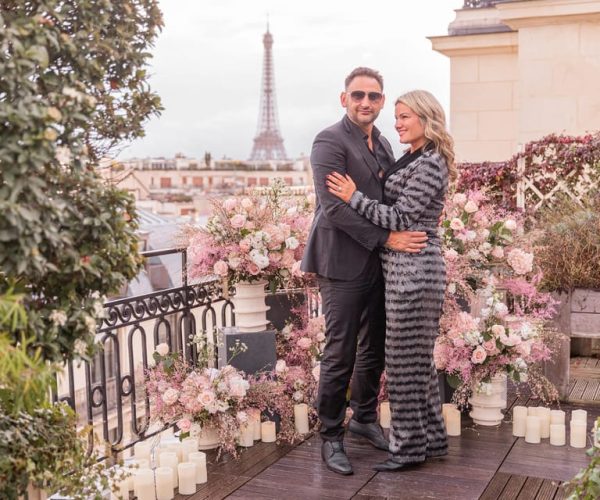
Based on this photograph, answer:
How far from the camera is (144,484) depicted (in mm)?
3477

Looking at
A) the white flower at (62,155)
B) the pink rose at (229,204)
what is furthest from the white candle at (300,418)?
the white flower at (62,155)

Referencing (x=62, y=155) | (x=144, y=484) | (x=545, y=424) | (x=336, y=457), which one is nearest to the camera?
(x=62, y=155)

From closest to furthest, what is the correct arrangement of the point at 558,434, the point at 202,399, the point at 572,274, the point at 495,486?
the point at 495,486
the point at 202,399
the point at 558,434
the point at 572,274

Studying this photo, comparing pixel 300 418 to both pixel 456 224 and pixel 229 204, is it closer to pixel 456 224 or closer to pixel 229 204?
pixel 229 204

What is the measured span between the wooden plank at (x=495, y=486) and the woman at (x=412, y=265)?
0.35 m

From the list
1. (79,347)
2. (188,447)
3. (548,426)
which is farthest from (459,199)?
(79,347)

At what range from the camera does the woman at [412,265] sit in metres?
3.56

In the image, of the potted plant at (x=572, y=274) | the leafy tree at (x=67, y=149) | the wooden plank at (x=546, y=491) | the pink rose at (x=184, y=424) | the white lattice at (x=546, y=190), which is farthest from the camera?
the white lattice at (x=546, y=190)

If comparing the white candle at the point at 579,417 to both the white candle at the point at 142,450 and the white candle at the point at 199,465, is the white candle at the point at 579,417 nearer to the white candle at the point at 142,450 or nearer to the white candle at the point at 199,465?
the white candle at the point at 199,465

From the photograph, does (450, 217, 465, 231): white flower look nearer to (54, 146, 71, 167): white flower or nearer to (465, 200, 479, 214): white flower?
(465, 200, 479, 214): white flower

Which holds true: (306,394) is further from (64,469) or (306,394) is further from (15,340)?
(15,340)

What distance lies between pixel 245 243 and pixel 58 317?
84.4 inches

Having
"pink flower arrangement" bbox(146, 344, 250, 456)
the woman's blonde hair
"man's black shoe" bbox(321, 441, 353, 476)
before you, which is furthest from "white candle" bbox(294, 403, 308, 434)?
the woman's blonde hair

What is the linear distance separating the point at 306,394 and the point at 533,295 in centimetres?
149
